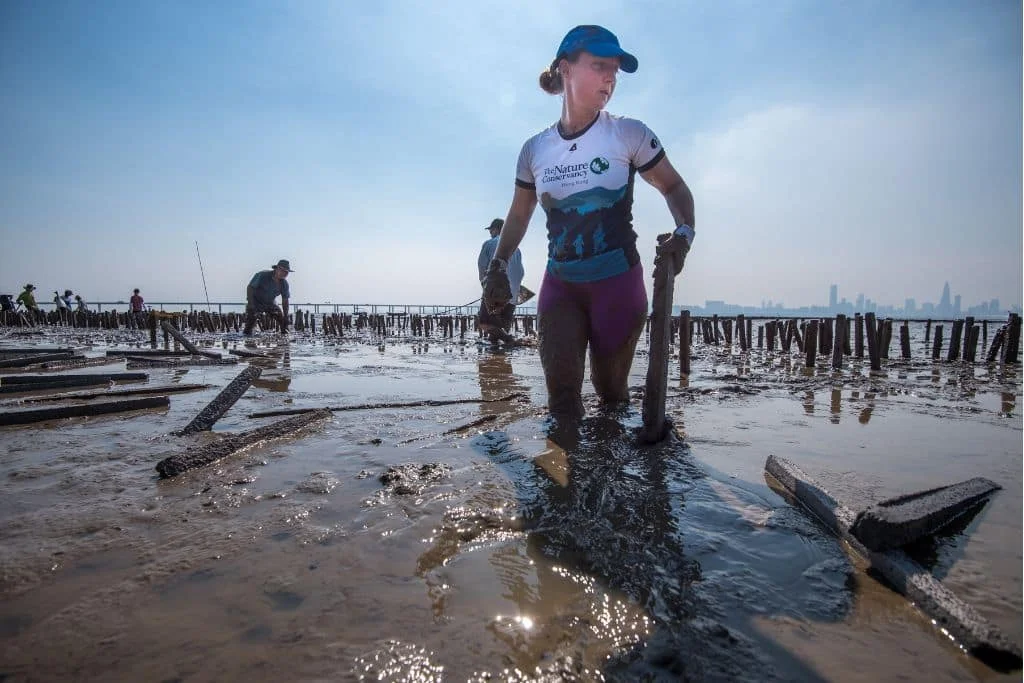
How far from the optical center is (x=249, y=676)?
37.4 inches

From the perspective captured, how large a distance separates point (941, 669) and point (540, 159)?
10.1ft

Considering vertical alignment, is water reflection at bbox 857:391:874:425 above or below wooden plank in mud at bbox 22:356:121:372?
below

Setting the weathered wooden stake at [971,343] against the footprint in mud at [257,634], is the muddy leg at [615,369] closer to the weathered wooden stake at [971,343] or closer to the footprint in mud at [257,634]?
the footprint in mud at [257,634]

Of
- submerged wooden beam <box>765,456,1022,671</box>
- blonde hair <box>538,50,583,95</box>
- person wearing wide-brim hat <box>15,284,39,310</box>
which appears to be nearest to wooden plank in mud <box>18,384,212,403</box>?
blonde hair <box>538,50,583,95</box>

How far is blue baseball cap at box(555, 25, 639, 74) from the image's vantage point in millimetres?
2920

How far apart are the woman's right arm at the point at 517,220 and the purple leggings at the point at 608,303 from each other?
0.48m

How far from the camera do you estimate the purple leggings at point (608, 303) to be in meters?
3.06

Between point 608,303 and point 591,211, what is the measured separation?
24.0 inches

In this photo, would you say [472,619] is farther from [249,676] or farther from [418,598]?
[249,676]

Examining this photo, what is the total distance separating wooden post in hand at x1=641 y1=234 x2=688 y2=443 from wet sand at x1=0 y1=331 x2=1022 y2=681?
18cm

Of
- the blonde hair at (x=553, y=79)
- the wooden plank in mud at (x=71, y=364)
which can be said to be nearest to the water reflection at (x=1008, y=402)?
the blonde hair at (x=553, y=79)

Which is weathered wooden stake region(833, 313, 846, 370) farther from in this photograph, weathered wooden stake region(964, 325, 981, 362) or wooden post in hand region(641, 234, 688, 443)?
wooden post in hand region(641, 234, 688, 443)

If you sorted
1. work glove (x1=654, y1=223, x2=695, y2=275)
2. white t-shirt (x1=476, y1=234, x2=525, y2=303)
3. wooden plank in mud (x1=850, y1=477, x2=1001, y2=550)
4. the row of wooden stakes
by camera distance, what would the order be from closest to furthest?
1. wooden plank in mud (x1=850, y1=477, x2=1001, y2=550)
2. work glove (x1=654, y1=223, x2=695, y2=275)
3. the row of wooden stakes
4. white t-shirt (x1=476, y1=234, x2=525, y2=303)

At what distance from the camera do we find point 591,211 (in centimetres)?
307
